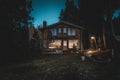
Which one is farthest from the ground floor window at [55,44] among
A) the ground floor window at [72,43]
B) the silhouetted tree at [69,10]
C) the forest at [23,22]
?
the silhouetted tree at [69,10]

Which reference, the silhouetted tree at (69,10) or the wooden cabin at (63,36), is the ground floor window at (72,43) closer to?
the wooden cabin at (63,36)

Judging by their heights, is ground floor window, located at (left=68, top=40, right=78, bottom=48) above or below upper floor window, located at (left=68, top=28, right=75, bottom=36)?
below

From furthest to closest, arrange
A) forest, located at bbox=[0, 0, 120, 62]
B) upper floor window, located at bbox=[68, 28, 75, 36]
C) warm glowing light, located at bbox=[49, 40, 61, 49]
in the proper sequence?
1. warm glowing light, located at bbox=[49, 40, 61, 49]
2. upper floor window, located at bbox=[68, 28, 75, 36]
3. forest, located at bbox=[0, 0, 120, 62]

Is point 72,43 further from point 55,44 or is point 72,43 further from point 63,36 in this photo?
point 55,44

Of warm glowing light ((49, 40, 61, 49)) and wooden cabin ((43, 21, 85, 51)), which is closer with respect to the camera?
wooden cabin ((43, 21, 85, 51))

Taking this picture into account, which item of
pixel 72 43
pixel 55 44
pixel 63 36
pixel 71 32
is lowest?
pixel 55 44

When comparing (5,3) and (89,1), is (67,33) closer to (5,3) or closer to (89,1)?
(89,1)

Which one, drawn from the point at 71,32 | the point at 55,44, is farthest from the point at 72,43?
the point at 55,44

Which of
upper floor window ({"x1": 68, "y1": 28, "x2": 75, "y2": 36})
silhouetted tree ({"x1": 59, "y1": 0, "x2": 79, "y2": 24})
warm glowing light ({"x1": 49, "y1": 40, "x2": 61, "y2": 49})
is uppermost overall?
silhouetted tree ({"x1": 59, "y1": 0, "x2": 79, "y2": 24})

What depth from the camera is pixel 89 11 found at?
1421 inches

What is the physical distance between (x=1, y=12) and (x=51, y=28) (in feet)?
39.7

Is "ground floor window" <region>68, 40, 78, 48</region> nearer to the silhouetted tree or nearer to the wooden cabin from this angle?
the wooden cabin

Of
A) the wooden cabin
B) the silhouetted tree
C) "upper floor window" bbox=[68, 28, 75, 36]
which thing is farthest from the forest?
the silhouetted tree

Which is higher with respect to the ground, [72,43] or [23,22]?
[23,22]
